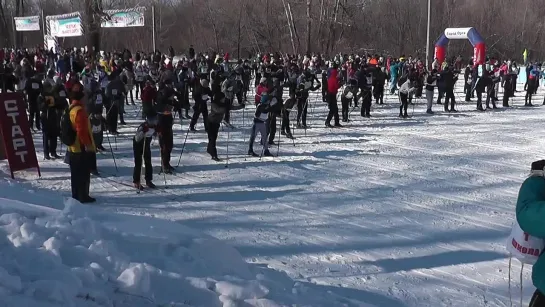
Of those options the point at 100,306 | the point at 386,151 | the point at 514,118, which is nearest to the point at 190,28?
the point at 514,118

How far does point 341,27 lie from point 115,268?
4504 cm

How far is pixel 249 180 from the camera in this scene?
34.7 ft

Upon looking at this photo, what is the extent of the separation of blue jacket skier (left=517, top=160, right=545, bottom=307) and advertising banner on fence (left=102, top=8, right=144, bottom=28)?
34779 millimetres

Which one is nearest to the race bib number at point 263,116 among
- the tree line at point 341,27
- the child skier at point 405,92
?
the child skier at point 405,92

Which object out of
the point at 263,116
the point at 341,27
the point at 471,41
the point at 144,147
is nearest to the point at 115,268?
the point at 144,147

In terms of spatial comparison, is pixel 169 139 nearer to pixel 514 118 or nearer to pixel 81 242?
pixel 81 242

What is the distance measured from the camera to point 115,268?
435 centimetres

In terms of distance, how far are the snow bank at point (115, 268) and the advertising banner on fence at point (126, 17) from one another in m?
31.9

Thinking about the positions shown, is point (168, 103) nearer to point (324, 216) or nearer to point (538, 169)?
point (324, 216)

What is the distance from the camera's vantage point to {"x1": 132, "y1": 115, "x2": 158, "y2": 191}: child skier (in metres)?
9.37

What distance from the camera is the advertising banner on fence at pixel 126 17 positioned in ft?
116

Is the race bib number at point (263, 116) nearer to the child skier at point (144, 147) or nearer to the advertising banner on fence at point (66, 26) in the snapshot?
the child skier at point (144, 147)

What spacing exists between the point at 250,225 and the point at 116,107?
829cm

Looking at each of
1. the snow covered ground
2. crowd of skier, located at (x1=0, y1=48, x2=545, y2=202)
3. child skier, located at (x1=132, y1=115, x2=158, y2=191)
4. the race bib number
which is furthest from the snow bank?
the race bib number
